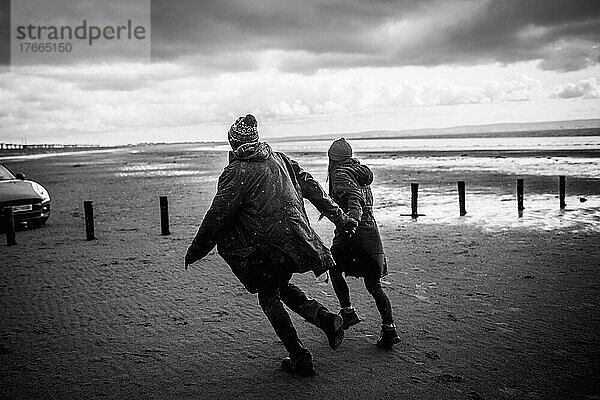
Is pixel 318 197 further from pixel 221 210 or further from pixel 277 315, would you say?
pixel 277 315

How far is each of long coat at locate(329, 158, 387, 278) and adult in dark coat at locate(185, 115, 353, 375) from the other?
79cm

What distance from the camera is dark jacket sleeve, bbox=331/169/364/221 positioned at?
16.6 ft

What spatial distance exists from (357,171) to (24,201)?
11173mm

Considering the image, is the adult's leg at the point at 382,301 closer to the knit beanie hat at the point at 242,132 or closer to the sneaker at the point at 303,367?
the sneaker at the point at 303,367

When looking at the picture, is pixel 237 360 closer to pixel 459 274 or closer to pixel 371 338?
pixel 371 338

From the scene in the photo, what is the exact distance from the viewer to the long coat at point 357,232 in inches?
206

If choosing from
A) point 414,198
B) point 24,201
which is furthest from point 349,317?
point 24,201

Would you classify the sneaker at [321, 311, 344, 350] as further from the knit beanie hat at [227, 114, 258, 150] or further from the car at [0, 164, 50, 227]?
the car at [0, 164, 50, 227]

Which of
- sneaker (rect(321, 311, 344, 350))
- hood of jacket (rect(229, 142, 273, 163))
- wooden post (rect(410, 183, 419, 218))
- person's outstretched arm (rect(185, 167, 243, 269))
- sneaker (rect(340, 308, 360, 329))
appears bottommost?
sneaker (rect(340, 308, 360, 329))

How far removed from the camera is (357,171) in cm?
541

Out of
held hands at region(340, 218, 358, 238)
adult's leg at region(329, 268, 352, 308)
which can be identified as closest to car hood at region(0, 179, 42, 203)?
adult's leg at region(329, 268, 352, 308)

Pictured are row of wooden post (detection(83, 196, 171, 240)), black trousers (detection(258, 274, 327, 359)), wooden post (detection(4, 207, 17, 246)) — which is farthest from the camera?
row of wooden post (detection(83, 196, 171, 240))

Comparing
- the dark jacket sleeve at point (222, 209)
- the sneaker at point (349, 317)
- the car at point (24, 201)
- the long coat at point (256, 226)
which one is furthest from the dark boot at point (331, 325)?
the car at point (24, 201)

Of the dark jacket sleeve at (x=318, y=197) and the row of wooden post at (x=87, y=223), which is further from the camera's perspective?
the row of wooden post at (x=87, y=223)
